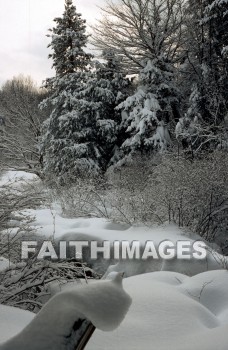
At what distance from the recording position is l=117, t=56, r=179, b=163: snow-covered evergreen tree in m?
16.9

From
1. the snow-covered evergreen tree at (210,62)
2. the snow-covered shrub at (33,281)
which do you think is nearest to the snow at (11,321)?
the snow-covered shrub at (33,281)

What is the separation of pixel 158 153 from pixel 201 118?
6.94 ft

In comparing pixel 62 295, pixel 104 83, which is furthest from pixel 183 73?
pixel 62 295

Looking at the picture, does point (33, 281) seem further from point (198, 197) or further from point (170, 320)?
point (198, 197)

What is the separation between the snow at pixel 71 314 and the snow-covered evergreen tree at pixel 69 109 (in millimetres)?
16123

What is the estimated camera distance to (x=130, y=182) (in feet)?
46.2

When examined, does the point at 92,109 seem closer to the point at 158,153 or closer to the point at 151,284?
the point at 158,153

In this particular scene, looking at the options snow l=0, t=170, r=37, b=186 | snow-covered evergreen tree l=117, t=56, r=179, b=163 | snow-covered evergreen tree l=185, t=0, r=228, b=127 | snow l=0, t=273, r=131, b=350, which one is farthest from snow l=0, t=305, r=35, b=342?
snow-covered evergreen tree l=117, t=56, r=179, b=163

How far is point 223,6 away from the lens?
14.6 metres

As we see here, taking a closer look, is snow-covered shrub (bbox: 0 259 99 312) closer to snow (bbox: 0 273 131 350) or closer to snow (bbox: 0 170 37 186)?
snow (bbox: 0 170 37 186)

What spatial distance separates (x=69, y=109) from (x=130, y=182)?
24.7 ft

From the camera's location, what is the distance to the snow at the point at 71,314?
4.81 feet

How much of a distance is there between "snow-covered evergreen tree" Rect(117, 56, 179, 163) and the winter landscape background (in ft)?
0.19

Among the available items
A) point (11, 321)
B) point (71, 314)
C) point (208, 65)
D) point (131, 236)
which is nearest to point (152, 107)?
point (208, 65)
